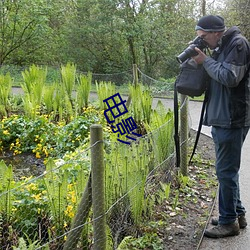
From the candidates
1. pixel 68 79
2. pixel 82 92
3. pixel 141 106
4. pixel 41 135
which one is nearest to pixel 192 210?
pixel 141 106

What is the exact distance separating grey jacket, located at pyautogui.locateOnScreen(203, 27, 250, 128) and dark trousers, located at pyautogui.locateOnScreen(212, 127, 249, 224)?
3.6 inches

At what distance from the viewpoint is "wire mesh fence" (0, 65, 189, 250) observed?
247 cm

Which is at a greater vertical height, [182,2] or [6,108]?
[182,2]

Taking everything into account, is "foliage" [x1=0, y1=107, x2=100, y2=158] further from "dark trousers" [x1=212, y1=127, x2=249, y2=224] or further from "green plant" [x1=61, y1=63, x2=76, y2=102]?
"dark trousers" [x1=212, y1=127, x2=249, y2=224]

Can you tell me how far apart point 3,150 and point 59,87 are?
1874 millimetres

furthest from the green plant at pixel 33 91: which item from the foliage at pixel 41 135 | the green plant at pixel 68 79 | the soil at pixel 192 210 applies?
the soil at pixel 192 210

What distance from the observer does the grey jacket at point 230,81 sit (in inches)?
110

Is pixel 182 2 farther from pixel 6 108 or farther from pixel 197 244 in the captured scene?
pixel 197 244

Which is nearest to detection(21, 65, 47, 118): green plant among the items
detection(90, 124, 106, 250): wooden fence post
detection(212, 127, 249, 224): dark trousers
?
detection(212, 127, 249, 224): dark trousers

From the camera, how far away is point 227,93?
295 centimetres

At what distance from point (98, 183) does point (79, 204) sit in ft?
0.73

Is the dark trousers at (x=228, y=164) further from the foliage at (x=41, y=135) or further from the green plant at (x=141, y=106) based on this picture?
the green plant at (x=141, y=106)

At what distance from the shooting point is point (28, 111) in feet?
21.3

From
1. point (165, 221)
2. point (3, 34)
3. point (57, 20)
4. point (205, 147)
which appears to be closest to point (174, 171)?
point (165, 221)
